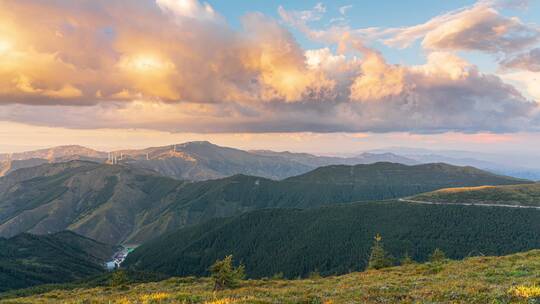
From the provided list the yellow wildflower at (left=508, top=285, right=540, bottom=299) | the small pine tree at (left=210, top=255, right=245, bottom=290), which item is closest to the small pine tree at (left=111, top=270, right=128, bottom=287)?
the small pine tree at (left=210, top=255, right=245, bottom=290)

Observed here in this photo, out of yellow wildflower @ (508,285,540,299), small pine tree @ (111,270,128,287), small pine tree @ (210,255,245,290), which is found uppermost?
yellow wildflower @ (508,285,540,299)

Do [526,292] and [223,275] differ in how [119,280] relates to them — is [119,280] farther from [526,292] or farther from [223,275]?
[526,292]

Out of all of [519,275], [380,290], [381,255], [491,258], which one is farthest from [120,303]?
[381,255]

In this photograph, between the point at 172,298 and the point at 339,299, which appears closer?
the point at 339,299

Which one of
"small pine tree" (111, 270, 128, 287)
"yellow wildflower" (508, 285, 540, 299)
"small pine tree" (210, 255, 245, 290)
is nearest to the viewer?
"yellow wildflower" (508, 285, 540, 299)

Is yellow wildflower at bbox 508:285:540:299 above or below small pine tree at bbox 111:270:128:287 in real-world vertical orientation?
above

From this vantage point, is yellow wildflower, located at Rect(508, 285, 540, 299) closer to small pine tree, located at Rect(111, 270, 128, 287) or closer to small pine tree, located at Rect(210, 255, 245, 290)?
small pine tree, located at Rect(210, 255, 245, 290)

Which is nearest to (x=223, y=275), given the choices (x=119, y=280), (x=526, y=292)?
(x=526, y=292)

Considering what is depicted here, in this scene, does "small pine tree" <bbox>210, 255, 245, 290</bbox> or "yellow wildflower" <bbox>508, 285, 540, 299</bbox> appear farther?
"small pine tree" <bbox>210, 255, 245, 290</bbox>

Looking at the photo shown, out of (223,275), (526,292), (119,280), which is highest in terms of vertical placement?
(526,292)

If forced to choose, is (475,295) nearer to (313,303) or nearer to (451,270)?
(313,303)

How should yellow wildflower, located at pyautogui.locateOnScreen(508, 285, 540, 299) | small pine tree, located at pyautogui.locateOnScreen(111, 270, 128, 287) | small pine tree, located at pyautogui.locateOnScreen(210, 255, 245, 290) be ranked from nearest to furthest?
yellow wildflower, located at pyautogui.locateOnScreen(508, 285, 540, 299)
small pine tree, located at pyautogui.locateOnScreen(210, 255, 245, 290)
small pine tree, located at pyautogui.locateOnScreen(111, 270, 128, 287)
